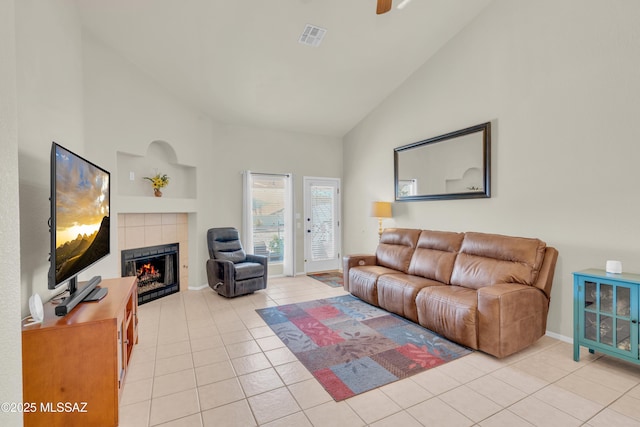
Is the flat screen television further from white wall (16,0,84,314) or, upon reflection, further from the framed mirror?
the framed mirror

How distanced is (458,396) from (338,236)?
169 inches

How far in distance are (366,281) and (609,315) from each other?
2327 mm

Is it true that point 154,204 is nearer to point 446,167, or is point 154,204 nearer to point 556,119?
point 446,167

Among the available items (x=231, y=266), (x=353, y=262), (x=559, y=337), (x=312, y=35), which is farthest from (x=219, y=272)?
(x=559, y=337)

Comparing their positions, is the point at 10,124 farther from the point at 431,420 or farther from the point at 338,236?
the point at 338,236

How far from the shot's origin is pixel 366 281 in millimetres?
3998

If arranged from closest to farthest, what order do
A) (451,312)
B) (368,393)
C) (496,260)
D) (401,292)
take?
(368,393) → (451,312) → (496,260) → (401,292)

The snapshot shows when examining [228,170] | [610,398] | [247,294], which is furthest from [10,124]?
[228,170]

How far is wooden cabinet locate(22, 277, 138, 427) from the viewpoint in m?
1.59

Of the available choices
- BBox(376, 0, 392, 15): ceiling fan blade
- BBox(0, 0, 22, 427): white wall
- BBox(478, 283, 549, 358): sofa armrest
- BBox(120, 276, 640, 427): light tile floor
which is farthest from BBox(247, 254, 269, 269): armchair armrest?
BBox(0, 0, 22, 427): white wall

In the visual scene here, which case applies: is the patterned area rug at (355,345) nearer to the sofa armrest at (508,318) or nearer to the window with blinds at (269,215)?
the sofa armrest at (508,318)

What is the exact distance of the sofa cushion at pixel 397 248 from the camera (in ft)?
13.5

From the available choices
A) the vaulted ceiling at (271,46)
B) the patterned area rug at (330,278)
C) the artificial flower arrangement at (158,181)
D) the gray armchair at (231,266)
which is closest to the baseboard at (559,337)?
the patterned area rug at (330,278)

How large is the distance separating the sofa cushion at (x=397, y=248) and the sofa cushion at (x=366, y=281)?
12 cm
